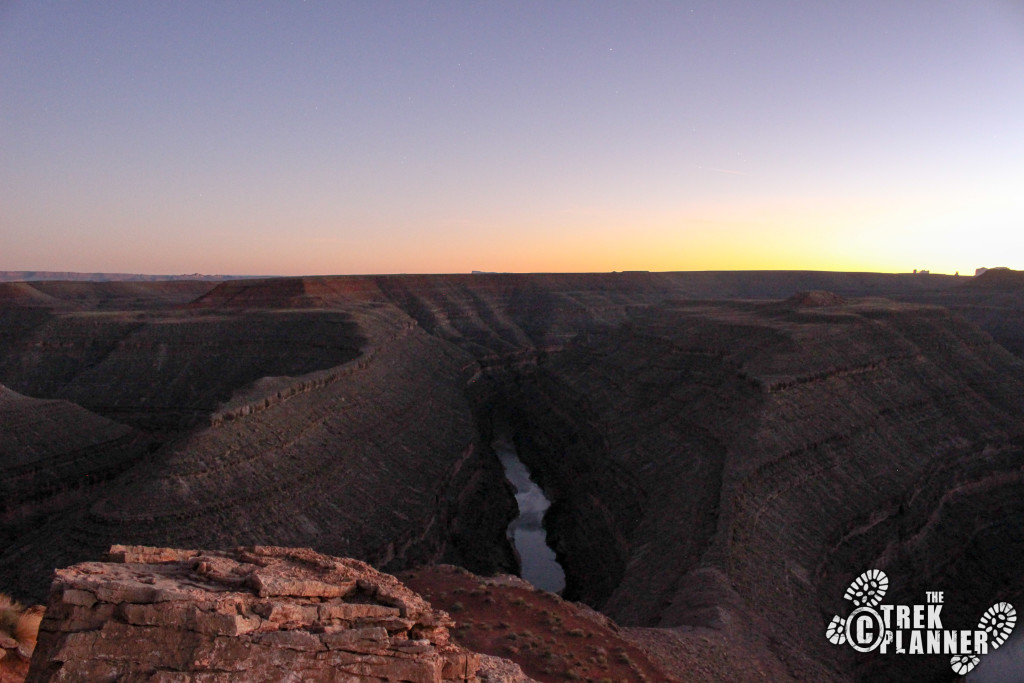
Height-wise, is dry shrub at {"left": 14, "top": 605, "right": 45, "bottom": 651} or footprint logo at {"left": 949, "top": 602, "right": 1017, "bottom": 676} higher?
dry shrub at {"left": 14, "top": 605, "right": 45, "bottom": 651}

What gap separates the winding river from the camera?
114 feet

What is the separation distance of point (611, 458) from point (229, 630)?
116 ft

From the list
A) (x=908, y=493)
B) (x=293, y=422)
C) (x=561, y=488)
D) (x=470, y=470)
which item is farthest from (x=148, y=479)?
(x=908, y=493)

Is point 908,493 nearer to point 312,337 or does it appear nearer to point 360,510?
point 360,510

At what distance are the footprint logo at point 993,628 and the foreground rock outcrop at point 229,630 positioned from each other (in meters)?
28.4

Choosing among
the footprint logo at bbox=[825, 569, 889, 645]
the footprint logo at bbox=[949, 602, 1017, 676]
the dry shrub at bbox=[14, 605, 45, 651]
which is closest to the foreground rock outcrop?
the dry shrub at bbox=[14, 605, 45, 651]

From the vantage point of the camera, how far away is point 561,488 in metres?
44.8

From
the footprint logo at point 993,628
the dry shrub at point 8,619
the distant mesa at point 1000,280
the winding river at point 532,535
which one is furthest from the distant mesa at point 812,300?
the dry shrub at point 8,619

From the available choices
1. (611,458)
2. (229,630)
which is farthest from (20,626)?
(611,458)

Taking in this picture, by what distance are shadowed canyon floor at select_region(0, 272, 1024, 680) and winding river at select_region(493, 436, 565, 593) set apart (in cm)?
105

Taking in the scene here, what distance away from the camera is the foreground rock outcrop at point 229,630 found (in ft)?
23.2

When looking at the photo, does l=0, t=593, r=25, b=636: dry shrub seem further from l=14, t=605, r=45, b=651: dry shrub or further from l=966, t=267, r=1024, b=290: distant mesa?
l=966, t=267, r=1024, b=290: distant mesa

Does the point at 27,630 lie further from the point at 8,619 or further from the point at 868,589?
the point at 868,589

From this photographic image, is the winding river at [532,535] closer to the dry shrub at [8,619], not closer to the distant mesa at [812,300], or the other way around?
the dry shrub at [8,619]
